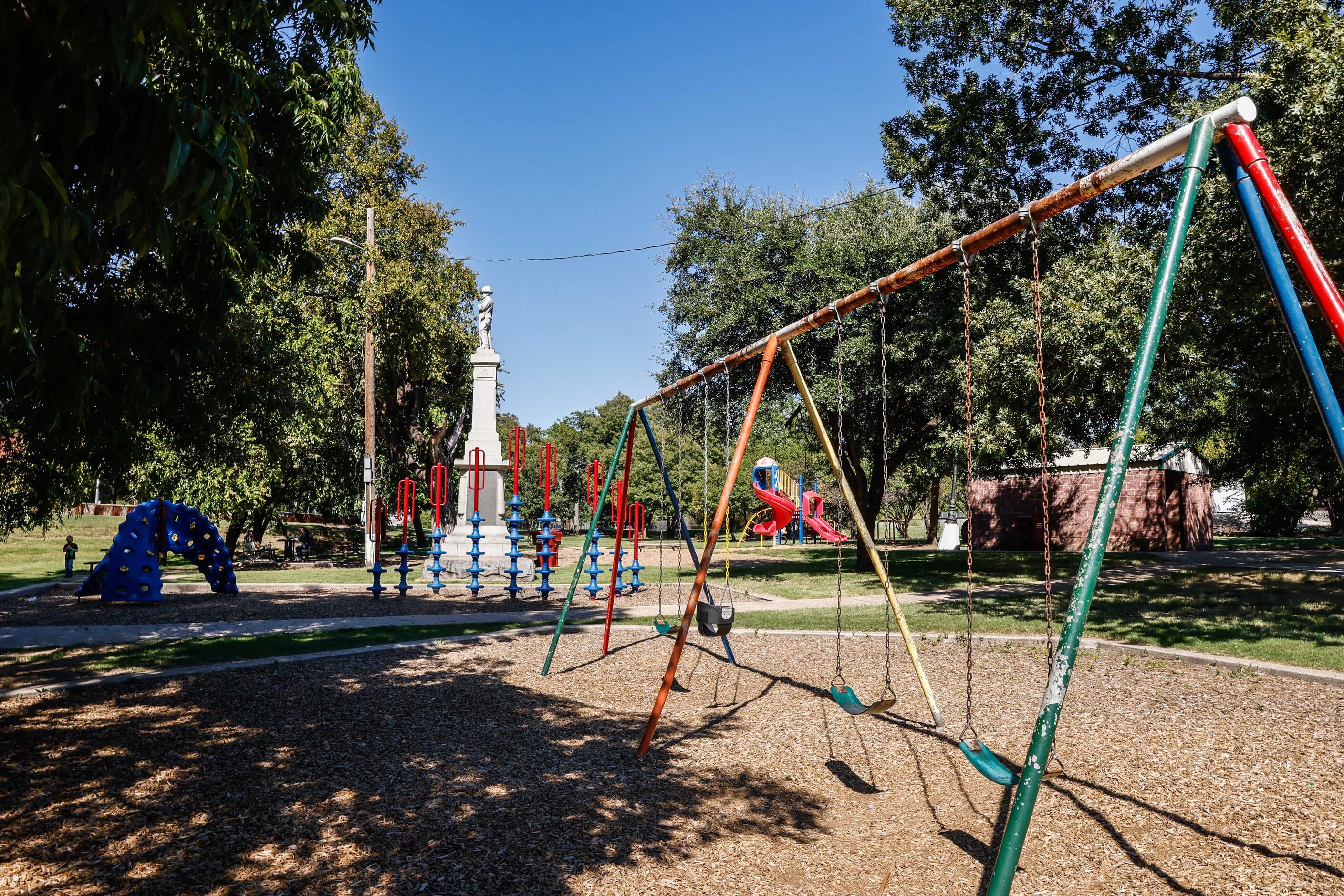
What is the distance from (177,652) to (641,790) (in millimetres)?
6737

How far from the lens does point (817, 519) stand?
32594mm

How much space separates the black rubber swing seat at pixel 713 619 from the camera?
6.02 meters

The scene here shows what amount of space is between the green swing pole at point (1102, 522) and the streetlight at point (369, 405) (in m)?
18.9

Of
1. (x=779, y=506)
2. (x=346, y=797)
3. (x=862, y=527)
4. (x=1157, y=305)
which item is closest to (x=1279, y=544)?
(x=779, y=506)

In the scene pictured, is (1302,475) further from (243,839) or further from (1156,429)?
(243,839)

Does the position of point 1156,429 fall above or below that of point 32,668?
above

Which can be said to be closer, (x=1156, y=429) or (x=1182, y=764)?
(x=1182, y=764)

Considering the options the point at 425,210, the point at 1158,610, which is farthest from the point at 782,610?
the point at 425,210

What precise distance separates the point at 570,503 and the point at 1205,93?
180 feet

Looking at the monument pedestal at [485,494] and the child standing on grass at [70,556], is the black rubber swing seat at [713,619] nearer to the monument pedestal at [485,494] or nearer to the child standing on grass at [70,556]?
the monument pedestal at [485,494]

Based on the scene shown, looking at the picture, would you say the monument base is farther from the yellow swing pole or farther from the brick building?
the brick building

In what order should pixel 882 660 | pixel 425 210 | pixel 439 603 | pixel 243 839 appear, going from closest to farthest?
pixel 243 839
pixel 882 660
pixel 439 603
pixel 425 210

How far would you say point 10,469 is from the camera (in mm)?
7320

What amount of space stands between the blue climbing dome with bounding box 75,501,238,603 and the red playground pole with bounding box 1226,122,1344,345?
575 inches
